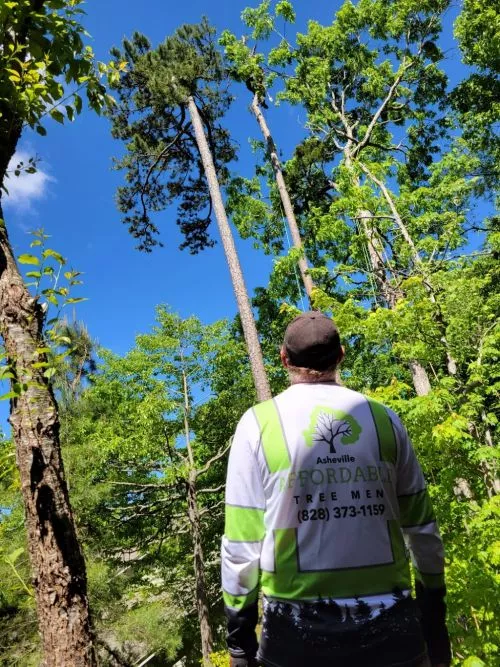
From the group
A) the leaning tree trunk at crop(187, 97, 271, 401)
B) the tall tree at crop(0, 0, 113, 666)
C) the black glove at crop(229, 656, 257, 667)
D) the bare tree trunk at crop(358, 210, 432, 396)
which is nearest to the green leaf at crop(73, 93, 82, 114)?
the tall tree at crop(0, 0, 113, 666)

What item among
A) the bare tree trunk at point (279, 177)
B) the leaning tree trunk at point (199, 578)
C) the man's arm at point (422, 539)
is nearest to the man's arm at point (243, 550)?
the man's arm at point (422, 539)

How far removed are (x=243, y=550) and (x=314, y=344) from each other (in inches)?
23.6

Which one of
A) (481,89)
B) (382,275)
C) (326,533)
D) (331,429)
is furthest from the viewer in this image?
(481,89)

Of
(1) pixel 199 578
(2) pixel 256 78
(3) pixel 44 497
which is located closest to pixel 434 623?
(3) pixel 44 497

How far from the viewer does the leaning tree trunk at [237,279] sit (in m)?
9.30

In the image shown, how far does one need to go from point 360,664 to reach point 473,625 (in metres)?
2.33

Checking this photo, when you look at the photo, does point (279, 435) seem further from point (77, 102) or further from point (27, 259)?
point (77, 102)

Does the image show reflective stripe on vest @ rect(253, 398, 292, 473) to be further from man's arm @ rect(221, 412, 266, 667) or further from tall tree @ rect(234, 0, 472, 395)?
tall tree @ rect(234, 0, 472, 395)

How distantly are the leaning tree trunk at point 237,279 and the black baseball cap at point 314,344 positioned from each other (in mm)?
7659

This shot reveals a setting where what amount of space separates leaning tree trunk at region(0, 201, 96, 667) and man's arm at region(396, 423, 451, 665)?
1156 mm

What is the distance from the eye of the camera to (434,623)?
1255mm

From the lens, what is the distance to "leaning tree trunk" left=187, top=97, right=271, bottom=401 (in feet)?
30.5

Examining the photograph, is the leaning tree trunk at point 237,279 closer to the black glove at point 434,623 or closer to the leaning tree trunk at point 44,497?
the leaning tree trunk at point 44,497

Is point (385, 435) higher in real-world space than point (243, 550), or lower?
higher
